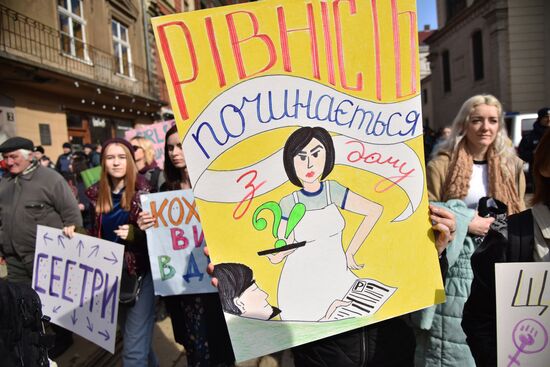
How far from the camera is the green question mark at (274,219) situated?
123 cm

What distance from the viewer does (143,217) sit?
2.23 metres

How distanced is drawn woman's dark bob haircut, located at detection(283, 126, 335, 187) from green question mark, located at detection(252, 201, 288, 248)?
0.32 ft

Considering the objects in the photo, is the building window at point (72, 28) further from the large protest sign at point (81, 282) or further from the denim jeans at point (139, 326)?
the denim jeans at point (139, 326)

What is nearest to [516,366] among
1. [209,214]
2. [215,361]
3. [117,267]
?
[209,214]

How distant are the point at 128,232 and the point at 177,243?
343mm

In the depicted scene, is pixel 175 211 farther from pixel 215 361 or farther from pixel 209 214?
pixel 209 214

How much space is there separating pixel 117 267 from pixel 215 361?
2.58 ft

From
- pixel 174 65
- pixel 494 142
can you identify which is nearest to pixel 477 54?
pixel 494 142

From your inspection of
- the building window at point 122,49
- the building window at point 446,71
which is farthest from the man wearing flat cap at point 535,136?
the building window at point 446,71

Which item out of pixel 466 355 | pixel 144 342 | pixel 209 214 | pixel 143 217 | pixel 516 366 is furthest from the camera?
pixel 144 342

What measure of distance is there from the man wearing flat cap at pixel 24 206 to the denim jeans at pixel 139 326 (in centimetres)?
98

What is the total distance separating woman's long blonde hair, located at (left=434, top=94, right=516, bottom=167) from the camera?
2.19 meters

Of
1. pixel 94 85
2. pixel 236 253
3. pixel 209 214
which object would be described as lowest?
pixel 236 253

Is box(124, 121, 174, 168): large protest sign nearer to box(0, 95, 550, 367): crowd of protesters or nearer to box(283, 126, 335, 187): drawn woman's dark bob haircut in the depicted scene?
box(0, 95, 550, 367): crowd of protesters
